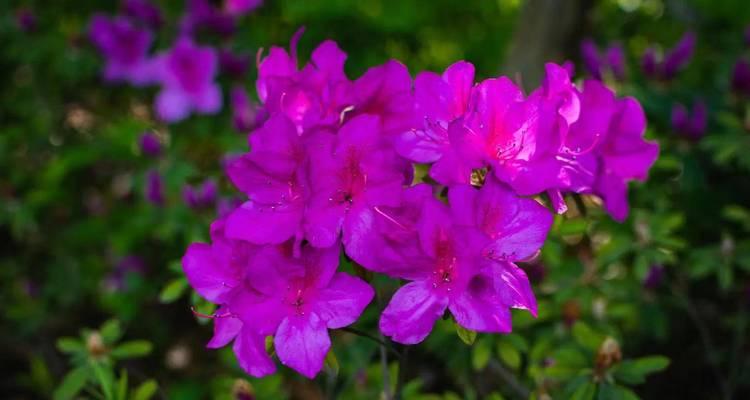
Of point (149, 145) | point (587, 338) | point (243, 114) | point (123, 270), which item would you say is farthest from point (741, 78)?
point (123, 270)

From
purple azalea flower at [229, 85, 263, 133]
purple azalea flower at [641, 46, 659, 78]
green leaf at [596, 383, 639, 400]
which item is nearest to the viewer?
green leaf at [596, 383, 639, 400]

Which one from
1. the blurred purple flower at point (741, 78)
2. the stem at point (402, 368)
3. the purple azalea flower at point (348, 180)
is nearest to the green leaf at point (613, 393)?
the stem at point (402, 368)

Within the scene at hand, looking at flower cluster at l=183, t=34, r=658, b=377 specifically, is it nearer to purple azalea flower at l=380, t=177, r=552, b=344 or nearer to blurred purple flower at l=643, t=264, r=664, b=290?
purple azalea flower at l=380, t=177, r=552, b=344

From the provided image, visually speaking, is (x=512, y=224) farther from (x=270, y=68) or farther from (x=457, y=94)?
(x=270, y=68)

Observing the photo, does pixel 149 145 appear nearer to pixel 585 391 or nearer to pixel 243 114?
pixel 243 114

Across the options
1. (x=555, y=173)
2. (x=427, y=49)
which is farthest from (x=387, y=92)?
(x=427, y=49)

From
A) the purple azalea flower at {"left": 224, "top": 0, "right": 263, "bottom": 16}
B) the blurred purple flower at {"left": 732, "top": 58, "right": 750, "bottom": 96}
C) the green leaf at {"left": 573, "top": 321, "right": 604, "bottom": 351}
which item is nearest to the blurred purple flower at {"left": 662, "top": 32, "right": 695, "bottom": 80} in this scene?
the blurred purple flower at {"left": 732, "top": 58, "right": 750, "bottom": 96}
